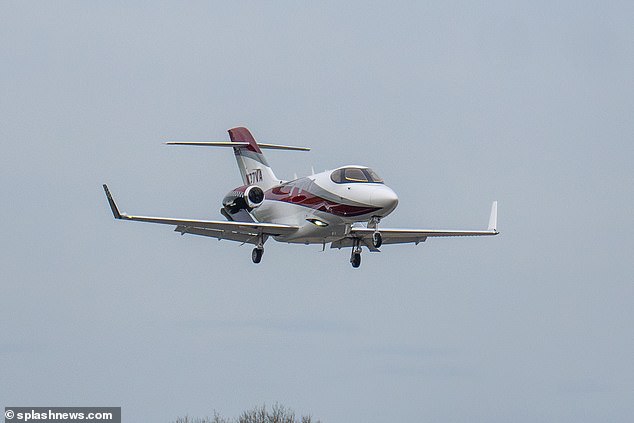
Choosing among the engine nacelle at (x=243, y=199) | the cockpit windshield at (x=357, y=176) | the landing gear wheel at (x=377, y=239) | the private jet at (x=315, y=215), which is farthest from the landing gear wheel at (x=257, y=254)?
the landing gear wheel at (x=377, y=239)

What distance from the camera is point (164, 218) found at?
5175cm

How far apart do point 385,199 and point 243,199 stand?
26.3 feet

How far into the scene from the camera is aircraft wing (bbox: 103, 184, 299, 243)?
52.1 m

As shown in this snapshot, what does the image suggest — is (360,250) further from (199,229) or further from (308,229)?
(199,229)

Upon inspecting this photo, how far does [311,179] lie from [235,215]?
4.90 metres

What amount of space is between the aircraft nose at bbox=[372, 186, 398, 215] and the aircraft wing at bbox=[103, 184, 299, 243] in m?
4.35

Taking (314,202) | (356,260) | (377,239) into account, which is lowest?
(377,239)

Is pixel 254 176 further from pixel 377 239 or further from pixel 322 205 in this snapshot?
A: pixel 377 239

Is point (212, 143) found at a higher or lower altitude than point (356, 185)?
higher

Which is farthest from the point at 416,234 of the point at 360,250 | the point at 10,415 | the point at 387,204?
the point at 10,415

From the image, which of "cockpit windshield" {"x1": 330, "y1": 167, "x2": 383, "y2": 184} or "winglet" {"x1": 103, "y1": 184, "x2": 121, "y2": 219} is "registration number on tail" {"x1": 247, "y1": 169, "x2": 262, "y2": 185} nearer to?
"cockpit windshield" {"x1": 330, "y1": 167, "x2": 383, "y2": 184}

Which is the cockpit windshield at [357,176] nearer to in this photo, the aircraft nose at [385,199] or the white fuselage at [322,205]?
the white fuselage at [322,205]

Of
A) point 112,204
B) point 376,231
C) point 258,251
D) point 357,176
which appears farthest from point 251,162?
point 112,204

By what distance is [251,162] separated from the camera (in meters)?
60.5
